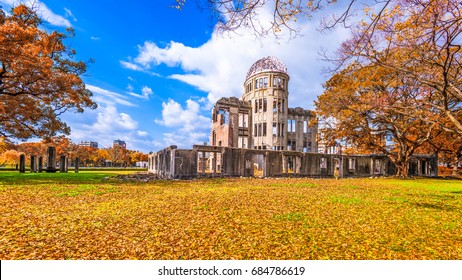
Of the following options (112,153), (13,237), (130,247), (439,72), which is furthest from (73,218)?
(112,153)

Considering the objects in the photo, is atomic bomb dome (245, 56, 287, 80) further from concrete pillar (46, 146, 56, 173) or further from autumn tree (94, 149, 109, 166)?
autumn tree (94, 149, 109, 166)

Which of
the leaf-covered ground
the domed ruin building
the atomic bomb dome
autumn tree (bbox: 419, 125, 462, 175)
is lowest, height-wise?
the leaf-covered ground

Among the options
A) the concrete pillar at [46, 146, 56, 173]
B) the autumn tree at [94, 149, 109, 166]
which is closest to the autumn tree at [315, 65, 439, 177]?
the concrete pillar at [46, 146, 56, 173]

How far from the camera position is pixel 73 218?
6.84 m

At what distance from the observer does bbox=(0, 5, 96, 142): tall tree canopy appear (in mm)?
15970

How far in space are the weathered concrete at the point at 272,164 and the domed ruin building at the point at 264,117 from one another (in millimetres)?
13735

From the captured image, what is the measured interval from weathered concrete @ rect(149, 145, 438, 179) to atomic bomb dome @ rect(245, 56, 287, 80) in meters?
20.8

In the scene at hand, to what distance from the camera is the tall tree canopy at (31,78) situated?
16.0 metres

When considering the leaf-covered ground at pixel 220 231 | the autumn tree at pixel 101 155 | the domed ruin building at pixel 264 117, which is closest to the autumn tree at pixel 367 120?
the domed ruin building at pixel 264 117

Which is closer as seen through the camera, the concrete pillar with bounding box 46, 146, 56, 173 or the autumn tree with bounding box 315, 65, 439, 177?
the autumn tree with bounding box 315, 65, 439, 177

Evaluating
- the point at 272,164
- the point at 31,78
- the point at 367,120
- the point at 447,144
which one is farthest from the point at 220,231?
the point at 447,144

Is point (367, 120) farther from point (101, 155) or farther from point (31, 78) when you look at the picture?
point (101, 155)

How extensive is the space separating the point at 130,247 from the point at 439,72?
51.2ft

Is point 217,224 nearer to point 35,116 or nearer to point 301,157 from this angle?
point 35,116
